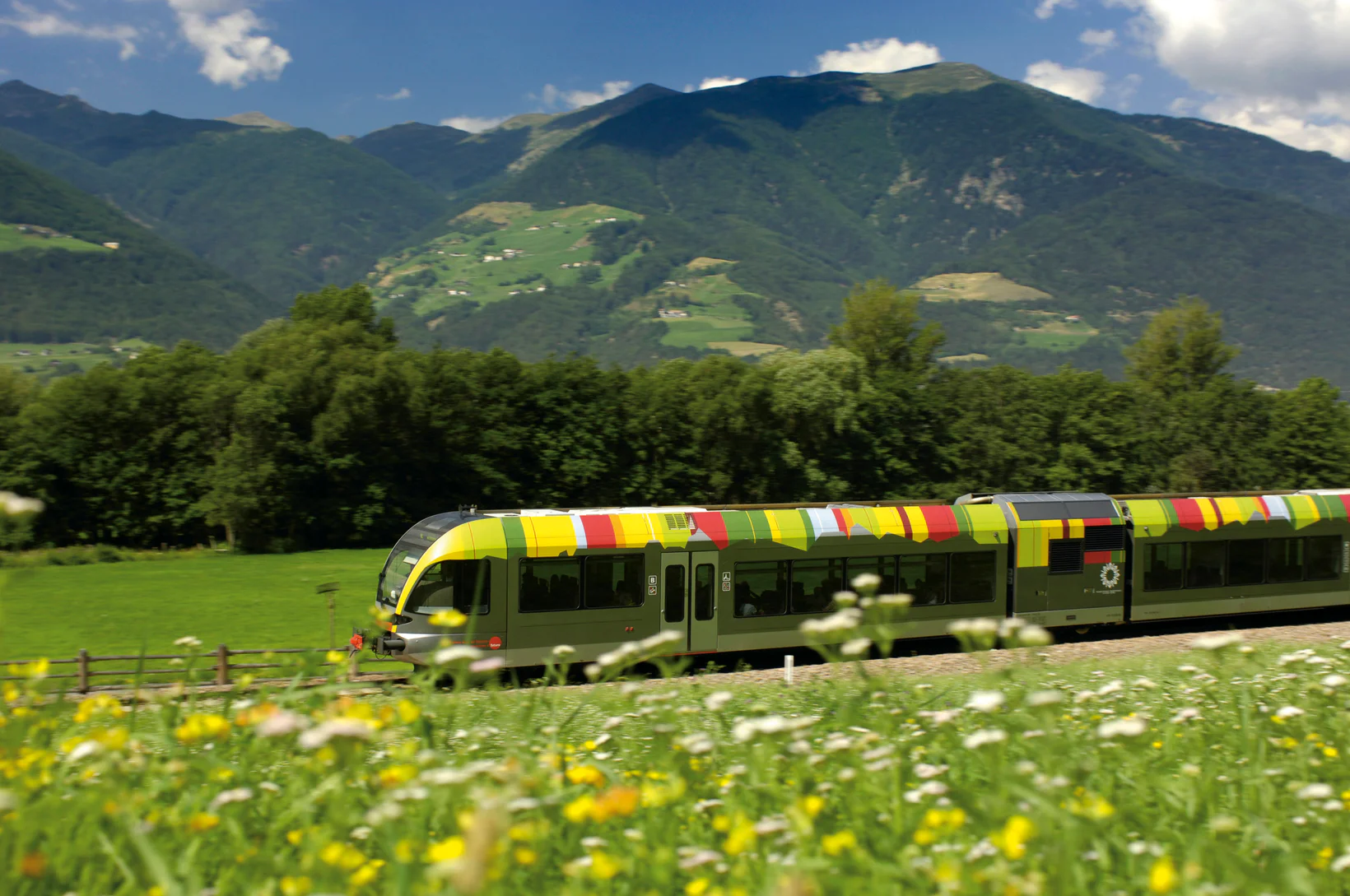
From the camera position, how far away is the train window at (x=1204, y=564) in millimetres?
26484

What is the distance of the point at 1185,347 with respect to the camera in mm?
110875

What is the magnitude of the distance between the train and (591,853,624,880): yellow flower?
13231 millimetres

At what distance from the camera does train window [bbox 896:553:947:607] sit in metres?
23.2

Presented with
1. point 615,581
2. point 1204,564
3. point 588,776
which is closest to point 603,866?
point 588,776

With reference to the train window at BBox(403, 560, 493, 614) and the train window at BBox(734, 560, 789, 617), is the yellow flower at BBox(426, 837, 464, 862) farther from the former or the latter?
the train window at BBox(734, 560, 789, 617)

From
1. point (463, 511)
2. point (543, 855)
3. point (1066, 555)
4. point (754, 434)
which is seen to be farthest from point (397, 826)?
point (754, 434)

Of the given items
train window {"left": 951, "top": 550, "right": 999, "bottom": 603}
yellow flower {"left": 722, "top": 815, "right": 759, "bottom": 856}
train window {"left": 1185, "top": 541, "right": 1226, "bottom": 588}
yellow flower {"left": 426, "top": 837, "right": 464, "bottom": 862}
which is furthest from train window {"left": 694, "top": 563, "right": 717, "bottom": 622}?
yellow flower {"left": 426, "top": 837, "right": 464, "bottom": 862}

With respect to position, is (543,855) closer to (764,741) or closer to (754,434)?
(764,741)

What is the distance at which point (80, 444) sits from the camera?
2016 inches

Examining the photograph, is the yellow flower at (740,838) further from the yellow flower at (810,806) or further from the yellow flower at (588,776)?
the yellow flower at (588,776)

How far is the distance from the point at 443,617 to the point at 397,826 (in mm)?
1254

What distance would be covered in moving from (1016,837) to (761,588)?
59.9 feet

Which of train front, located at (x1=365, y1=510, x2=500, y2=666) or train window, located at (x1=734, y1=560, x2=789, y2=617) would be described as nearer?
train front, located at (x1=365, y1=510, x2=500, y2=666)

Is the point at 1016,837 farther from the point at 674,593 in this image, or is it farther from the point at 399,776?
the point at 674,593
